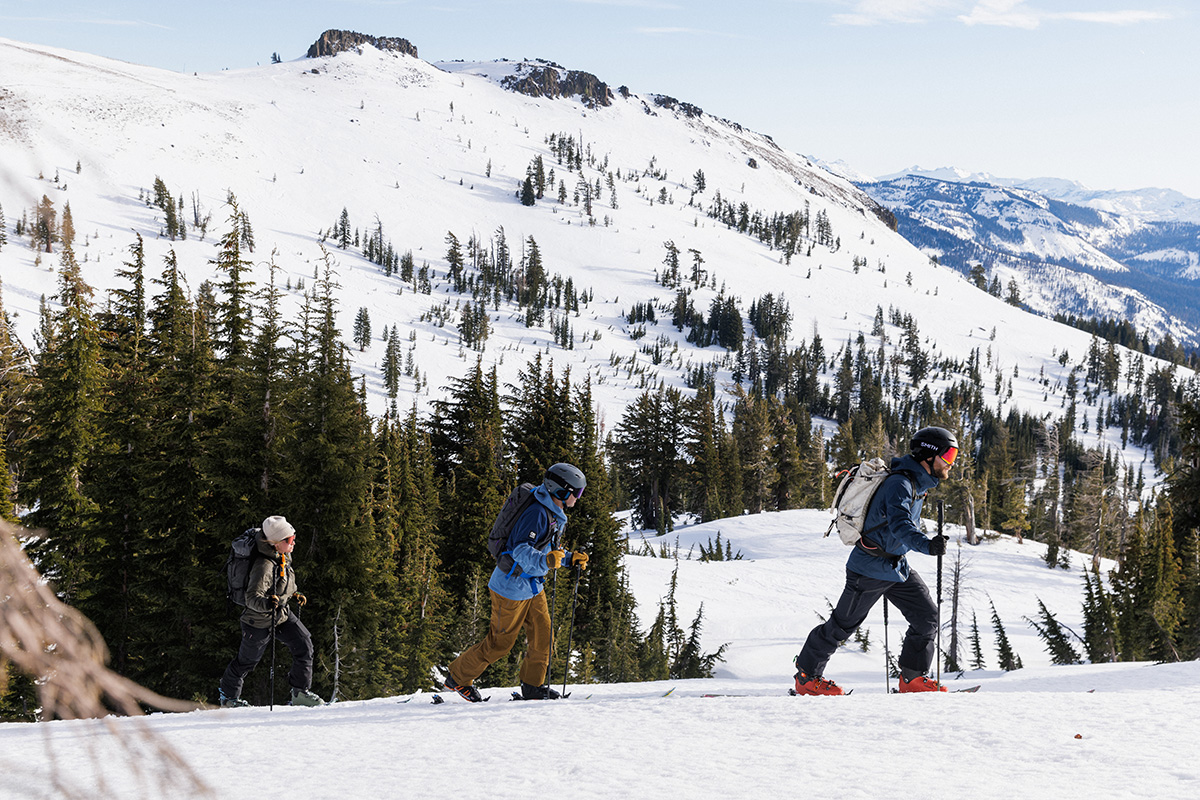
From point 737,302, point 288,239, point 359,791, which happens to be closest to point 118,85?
point 288,239

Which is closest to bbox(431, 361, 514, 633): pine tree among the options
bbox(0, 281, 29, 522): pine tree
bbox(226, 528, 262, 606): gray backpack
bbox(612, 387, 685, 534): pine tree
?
bbox(226, 528, 262, 606): gray backpack

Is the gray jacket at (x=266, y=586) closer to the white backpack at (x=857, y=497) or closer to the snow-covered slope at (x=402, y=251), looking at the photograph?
the white backpack at (x=857, y=497)

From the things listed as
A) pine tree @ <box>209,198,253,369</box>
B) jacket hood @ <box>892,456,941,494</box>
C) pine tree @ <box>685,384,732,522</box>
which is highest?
pine tree @ <box>209,198,253,369</box>

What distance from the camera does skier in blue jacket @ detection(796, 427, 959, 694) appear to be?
627cm

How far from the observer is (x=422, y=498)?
23422mm

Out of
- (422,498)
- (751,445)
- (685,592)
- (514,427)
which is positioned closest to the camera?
(422,498)

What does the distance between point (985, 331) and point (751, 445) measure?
520ft

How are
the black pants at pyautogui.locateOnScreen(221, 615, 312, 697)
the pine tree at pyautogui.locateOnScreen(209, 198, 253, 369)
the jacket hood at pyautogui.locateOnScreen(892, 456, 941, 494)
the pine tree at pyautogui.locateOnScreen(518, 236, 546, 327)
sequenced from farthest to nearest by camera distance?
the pine tree at pyautogui.locateOnScreen(518, 236, 546, 327), the pine tree at pyautogui.locateOnScreen(209, 198, 253, 369), the black pants at pyautogui.locateOnScreen(221, 615, 312, 697), the jacket hood at pyautogui.locateOnScreen(892, 456, 941, 494)

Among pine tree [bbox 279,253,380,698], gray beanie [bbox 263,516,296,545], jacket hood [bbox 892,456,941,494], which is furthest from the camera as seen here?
pine tree [bbox 279,253,380,698]

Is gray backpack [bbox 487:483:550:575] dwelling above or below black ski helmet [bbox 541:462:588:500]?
below

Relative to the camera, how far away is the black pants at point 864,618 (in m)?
6.51

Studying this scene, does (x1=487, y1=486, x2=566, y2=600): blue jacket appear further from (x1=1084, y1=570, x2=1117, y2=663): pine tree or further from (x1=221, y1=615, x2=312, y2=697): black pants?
(x1=1084, y1=570, x2=1117, y2=663): pine tree

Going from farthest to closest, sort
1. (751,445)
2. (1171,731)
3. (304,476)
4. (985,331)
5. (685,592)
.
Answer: (985,331) → (751,445) → (685,592) → (304,476) → (1171,731)

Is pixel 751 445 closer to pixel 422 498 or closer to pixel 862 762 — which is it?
pixel 422 498
